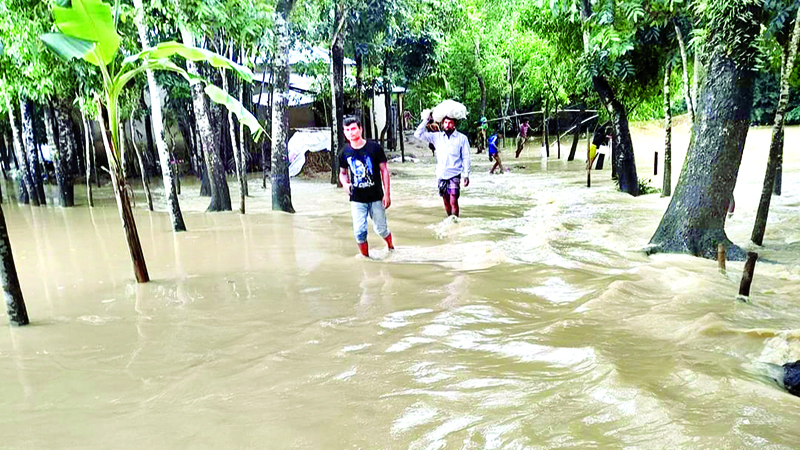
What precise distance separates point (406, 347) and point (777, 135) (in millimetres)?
5432

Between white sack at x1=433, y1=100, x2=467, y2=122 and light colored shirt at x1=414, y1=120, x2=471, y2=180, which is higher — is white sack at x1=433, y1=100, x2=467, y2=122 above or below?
above

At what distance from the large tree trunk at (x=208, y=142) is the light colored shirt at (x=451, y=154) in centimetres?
416

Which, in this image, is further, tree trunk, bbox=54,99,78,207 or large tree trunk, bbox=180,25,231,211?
tree trunk, bbox=54,99,78,207

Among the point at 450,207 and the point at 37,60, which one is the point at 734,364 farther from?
the point at 37,60

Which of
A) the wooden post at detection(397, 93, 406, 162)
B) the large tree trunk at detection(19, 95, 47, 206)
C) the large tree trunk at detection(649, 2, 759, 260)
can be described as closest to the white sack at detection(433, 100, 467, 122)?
the large tree trunk at detection(649, 2, 759, 260)

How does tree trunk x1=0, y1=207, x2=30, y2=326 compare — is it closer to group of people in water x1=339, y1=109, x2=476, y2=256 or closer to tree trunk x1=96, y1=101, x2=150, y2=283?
tree trunk x1=96, y1=101, x2=150, y2=283

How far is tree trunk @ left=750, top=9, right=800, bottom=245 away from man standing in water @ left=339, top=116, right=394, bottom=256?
452cm

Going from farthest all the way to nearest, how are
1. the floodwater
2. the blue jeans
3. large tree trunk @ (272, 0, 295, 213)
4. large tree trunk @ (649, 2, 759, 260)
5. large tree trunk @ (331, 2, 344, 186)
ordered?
large tree trunk @ (331, 2, 344, 186) < large tree trunk @ (272, 0, 295, 213) < the blue jeans < large tree trunk @ (649, 2, 759, 260) < the floodwater

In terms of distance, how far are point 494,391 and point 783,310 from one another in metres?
3.00

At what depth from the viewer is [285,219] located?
36.9 feet

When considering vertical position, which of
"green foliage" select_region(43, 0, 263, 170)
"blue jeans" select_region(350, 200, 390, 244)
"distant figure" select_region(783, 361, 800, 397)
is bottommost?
"distant figure" select_region(783, 361, 800, 397)

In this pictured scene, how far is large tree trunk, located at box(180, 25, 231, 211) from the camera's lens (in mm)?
10133

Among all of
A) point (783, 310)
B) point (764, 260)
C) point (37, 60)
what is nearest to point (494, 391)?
point (783, 310)

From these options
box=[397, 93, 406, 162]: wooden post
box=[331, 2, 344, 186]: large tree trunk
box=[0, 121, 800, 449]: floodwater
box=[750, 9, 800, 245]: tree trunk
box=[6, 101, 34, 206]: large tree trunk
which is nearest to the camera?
box=[0, 121, 800, 449]: floodwater
